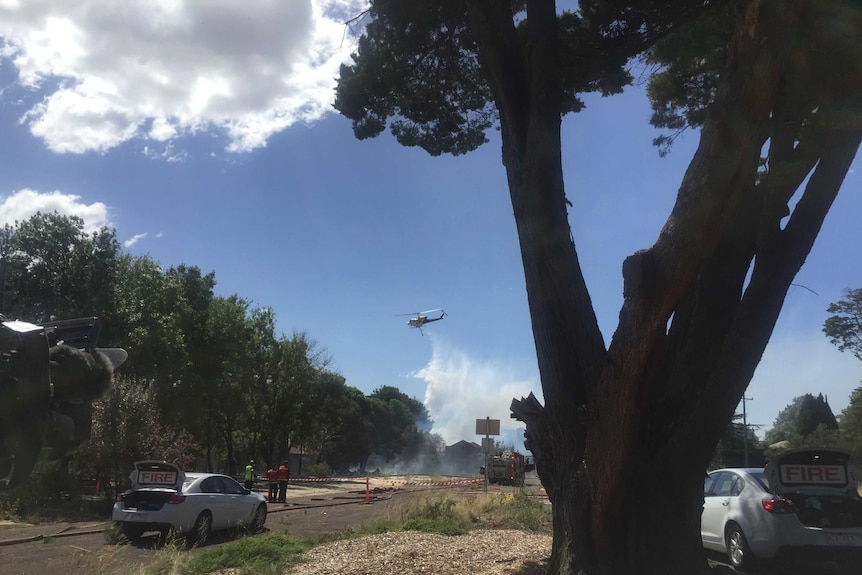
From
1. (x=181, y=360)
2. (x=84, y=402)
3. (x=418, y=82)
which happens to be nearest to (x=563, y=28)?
(x=418, y=82)

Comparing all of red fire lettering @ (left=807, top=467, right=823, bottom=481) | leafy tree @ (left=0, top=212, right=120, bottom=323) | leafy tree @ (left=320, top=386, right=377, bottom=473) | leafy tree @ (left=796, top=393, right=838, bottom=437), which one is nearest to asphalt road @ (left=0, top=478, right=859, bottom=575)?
red fire lettering @ (left=807, top=467, right=823, bottom=481)

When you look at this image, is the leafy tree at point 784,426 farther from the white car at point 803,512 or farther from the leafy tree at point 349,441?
the white car at point 803,512

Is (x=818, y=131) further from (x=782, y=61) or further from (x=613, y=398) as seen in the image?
(x=613, y=398)

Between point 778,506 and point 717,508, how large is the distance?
1.35 meters

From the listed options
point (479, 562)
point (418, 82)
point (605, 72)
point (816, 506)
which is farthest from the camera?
point (418, 82)

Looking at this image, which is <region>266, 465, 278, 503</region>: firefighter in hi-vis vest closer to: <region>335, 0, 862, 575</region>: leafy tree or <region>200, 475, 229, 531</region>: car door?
<region>200, 475, 229, 531</region>: car door

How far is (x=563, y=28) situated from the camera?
1095 cm

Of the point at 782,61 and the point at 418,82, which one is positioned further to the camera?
the point at 418,82

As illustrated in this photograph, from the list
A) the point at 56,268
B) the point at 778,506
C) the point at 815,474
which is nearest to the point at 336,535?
the point at 778,506

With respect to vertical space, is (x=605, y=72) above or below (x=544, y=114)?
above

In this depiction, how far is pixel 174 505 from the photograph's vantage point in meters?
13.6

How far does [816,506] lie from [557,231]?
18.2 ft

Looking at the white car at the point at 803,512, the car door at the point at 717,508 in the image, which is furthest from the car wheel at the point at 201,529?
the white car at the point at 803,512

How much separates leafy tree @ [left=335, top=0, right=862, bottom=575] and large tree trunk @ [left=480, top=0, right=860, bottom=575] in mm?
18
